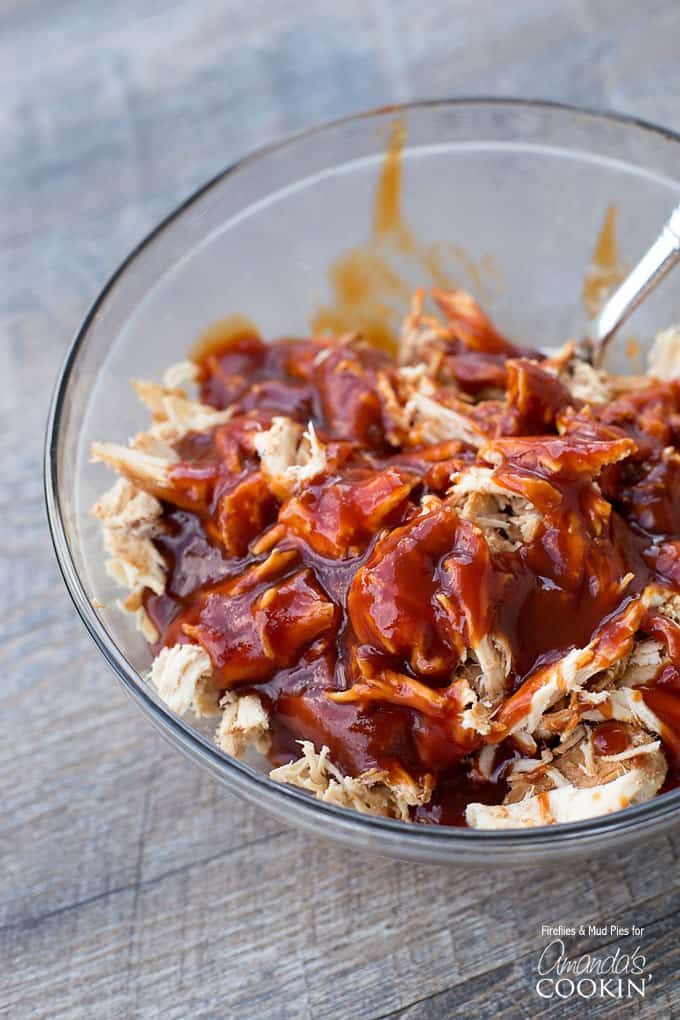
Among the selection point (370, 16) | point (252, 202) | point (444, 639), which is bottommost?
point (444, 639)

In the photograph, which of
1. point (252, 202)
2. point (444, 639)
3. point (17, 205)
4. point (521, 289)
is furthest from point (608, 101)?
point (444, 639)

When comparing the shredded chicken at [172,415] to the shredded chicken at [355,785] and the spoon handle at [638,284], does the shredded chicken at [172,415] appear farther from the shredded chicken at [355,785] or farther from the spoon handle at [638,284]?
the spoon handle at [638,284]

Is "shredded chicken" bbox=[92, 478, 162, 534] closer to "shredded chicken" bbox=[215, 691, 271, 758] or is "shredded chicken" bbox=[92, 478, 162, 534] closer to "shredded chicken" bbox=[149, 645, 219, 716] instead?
"shredded chicken" bbox=[149, 645, 219, 716]

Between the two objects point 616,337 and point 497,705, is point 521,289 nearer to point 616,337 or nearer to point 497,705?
point 616,337

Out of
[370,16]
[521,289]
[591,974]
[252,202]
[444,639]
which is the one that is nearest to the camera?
[444,639]

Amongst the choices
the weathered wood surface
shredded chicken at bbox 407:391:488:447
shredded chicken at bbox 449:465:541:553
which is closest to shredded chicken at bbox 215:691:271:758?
the weathered wood surface

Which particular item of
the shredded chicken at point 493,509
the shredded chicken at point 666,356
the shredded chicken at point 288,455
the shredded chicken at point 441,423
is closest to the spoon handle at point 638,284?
the shredded chicken at point 666,356

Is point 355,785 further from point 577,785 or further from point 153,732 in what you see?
point 153,732

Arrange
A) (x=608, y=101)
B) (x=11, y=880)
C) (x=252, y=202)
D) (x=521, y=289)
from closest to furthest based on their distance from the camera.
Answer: (x=11, y=880)
(x=252, y=202)
(x=521, y=289)
(x=608, y=101)
